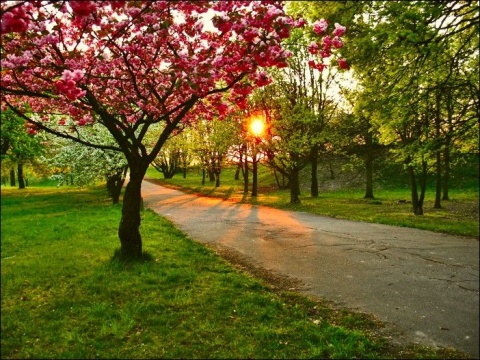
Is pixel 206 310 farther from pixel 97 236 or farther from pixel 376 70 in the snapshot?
pixel 97 236

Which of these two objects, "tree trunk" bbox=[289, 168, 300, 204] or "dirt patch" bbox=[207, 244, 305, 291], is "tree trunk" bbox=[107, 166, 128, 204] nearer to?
"tree trunk" bbox=[289, 168, 300, 204]

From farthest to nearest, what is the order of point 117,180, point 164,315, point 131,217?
point 117,180 < point 131,217 < point 164,315

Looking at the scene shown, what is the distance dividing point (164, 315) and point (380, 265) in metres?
5.92

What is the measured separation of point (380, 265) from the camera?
9797 millimetres

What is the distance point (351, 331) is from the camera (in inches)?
243

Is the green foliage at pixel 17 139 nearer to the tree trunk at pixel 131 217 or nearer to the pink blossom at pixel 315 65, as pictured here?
the tree trunk at pixel 131 217

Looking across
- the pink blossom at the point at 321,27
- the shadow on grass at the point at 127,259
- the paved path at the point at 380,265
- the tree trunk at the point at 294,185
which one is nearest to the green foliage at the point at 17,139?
the paved path at the point at 380,265

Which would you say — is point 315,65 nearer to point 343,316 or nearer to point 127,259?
point 343,316

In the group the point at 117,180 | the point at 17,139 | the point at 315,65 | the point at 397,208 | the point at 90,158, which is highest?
the point at 315,65

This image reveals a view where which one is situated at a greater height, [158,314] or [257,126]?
[257,126]

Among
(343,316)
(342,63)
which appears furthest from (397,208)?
(343,316)

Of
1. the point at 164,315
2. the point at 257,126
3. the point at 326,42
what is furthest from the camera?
the point at 257,126

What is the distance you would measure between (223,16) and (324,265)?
6856 mm

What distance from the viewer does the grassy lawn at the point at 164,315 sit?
5.76 metres
